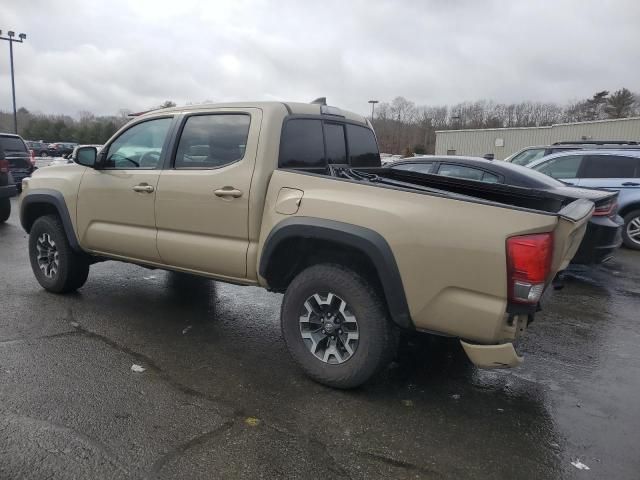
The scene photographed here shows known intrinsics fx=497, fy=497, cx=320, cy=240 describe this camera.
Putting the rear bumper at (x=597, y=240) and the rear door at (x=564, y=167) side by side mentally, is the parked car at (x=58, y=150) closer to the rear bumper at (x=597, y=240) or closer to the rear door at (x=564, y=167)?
the rear door at (x=564, y=167)

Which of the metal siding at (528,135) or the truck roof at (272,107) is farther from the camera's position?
the metal siding at (528,135)

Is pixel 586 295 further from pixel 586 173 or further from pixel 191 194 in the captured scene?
pixel 191 194

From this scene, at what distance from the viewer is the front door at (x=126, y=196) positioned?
4.36m

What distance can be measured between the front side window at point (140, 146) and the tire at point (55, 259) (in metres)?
1.05

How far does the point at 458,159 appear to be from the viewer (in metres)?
7.43

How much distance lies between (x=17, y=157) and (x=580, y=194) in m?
13.2

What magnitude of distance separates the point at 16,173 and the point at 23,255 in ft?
23.3

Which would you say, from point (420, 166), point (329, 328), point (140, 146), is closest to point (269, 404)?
point (329, 328)

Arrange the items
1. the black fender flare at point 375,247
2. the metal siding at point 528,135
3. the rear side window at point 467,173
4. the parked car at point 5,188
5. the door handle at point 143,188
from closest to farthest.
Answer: the black fender flare at point 375,247 < the door handle at point 143,188 < the rear side window at point 467,173 < the parked car at point 5,188 < the metal siding at point 528,135

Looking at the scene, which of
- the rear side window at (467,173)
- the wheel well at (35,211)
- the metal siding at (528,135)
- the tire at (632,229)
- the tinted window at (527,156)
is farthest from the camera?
the metal siding at (528,135)

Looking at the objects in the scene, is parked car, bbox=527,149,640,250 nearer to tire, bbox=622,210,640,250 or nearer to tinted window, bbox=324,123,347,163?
tire, bbox=622,210,640,250

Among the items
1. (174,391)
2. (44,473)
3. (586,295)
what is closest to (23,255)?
(174,391)

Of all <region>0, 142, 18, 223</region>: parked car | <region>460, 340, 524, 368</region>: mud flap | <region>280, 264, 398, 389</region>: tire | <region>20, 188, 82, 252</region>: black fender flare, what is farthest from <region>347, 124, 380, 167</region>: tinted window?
<region>0, 142, 18, 223</region>: parked car

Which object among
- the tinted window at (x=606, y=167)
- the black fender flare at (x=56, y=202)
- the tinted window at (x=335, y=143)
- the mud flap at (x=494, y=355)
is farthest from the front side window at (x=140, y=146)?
the tinted window at (x=606, y=167)
